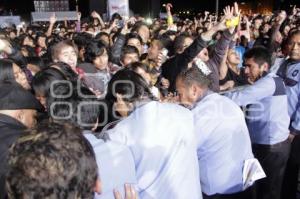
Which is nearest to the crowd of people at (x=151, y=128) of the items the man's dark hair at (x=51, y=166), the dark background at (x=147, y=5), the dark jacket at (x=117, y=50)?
the man's dark hair at (x=51, y=166)

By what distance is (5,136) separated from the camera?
210 cm

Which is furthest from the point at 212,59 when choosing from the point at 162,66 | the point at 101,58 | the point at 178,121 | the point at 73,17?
the point at 73,17

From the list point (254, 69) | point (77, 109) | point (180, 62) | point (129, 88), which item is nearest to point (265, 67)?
point (254, 69)

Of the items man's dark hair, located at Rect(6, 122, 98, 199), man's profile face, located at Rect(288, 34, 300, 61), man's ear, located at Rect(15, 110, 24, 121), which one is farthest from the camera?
man's profile face, located at Rect(288, 34, 300, 61)

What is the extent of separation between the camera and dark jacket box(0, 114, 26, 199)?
196 cm

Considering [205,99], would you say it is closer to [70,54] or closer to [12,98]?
[12,98]

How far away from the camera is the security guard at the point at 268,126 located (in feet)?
12.2

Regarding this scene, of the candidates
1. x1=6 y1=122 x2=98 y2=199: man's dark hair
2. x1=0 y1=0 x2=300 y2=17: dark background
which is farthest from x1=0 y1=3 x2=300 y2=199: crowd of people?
x1=0 y1=0 x2=300 y2=17: dark background

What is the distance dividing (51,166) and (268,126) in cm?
287

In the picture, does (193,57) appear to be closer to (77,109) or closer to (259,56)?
(259,56)

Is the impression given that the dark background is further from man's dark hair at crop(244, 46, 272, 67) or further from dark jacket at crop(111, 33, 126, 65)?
man's dark hair at crop(244, 46, 272, 67)

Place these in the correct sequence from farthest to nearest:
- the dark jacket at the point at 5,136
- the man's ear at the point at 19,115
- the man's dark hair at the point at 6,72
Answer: the man's dark hair at the point at 6,72 < the man's ear at the point at 19,115 < the dark jacket at the point at 5,136

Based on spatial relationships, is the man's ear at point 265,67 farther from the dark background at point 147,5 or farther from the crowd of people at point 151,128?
the dark background at point 147,5

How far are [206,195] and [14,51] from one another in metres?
3.15
